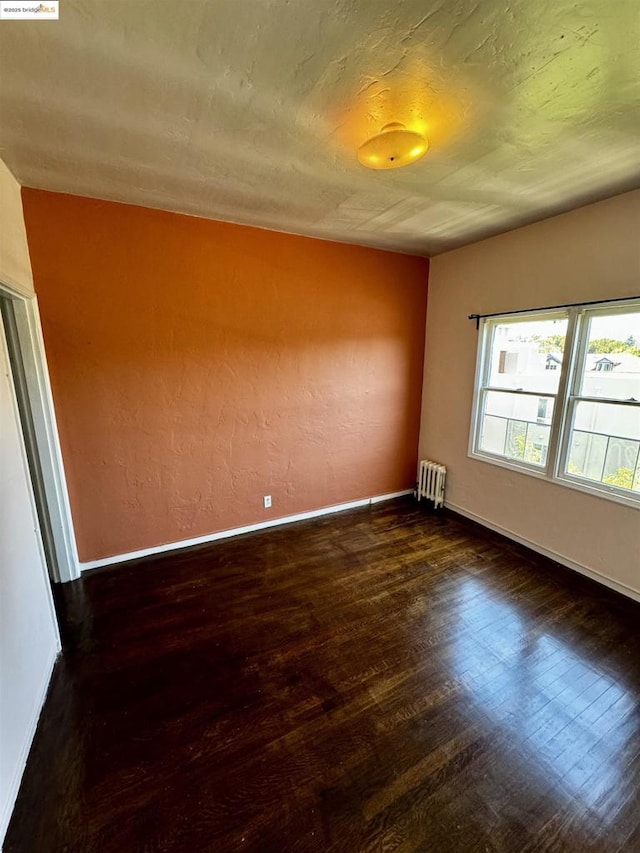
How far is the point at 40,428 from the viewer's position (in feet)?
7.47

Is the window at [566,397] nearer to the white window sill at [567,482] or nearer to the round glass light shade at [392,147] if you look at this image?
the white window sill at [567,482]

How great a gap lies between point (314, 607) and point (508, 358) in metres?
2.69

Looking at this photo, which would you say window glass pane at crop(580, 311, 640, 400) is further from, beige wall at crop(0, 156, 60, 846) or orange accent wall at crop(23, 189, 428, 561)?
beige wall at crop(0, 156, 60, 846)

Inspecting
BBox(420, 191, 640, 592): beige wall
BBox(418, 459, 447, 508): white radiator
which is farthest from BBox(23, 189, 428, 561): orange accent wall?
BBox(418, 459, 447, 508): white radiator

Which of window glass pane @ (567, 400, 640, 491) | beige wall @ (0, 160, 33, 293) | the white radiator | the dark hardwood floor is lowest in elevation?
the dark hardwood floor

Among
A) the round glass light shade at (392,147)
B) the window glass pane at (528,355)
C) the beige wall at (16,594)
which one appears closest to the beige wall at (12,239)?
the beige wall at (16,594)

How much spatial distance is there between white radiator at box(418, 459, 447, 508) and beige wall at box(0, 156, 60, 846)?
335cm

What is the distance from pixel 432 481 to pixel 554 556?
1.28 meters

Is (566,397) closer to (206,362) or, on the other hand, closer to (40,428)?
(206,362)

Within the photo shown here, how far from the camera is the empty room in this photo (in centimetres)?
121

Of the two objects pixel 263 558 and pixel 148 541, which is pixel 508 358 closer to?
pixel 263 558

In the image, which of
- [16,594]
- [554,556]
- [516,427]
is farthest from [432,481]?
[16,594]

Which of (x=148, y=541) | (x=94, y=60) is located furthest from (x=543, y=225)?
(x=148, y=541)

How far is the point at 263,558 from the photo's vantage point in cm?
284
